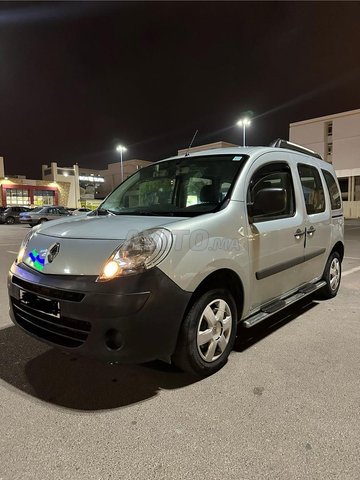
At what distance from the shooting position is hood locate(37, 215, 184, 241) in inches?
109

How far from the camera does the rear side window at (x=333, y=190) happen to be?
16.7ft

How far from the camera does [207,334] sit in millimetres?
2936

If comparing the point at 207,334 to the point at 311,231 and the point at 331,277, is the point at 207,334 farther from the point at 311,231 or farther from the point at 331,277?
the point at 331,277

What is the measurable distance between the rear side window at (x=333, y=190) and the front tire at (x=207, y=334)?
2.81m

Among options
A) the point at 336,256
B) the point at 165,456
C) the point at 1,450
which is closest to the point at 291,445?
the point at 165,456

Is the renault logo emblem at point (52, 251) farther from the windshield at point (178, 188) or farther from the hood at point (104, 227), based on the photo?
the windshield at point (178, 188)

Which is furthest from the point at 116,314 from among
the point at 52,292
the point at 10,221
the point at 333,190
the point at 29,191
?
the point at 29,191

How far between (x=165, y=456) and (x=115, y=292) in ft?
3.36

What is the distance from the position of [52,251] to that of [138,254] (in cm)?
75

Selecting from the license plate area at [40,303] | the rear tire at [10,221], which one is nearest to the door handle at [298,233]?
the license plate area at [40,303]

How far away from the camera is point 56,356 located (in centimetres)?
346

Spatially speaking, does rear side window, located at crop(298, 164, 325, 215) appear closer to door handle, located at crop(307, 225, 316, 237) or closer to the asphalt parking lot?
door handle, located at crop(307, 225, 316, 237)

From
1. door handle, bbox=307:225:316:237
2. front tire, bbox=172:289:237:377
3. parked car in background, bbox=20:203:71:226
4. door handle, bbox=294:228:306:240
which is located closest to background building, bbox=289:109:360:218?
parked car in background, bbox=20:203:71:226

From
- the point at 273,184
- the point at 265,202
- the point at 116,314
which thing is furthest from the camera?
the point at 273,184
